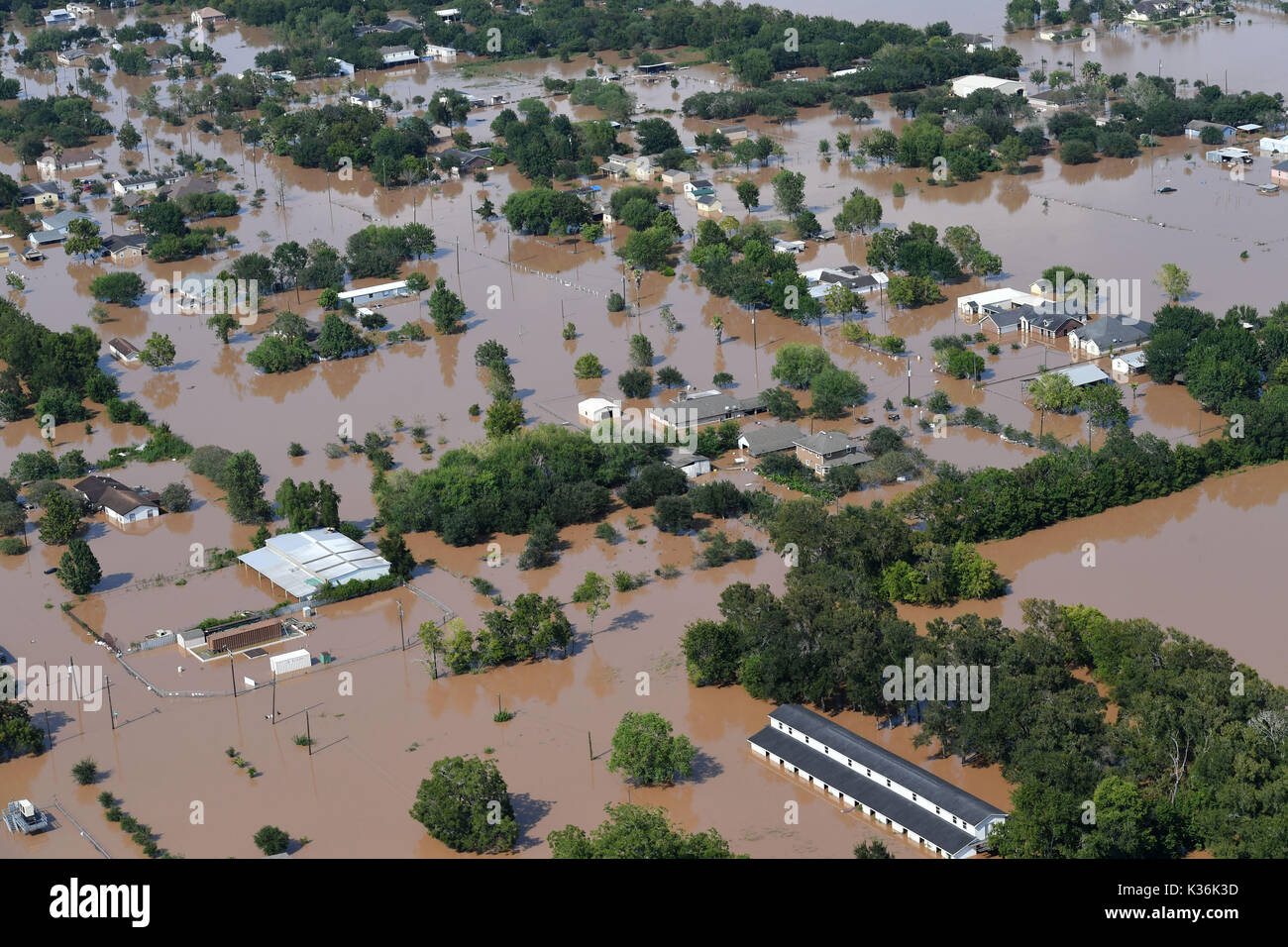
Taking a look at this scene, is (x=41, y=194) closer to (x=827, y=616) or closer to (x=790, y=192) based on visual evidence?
(x=790, y=192)

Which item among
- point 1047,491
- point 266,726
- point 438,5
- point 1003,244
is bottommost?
point 266,726

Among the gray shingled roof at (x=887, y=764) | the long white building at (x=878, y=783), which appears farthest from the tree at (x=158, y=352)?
the long white building at (x=878, y=783)

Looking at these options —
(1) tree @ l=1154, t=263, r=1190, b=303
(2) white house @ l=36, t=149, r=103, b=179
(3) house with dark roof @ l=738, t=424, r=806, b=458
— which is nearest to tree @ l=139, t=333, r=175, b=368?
(3) house with dark roof @ l=738, t=424, r=806, b=458

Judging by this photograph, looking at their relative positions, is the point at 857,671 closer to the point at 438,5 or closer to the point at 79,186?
the point at 79,186

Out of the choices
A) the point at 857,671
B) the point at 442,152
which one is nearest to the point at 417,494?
the point at 857,671

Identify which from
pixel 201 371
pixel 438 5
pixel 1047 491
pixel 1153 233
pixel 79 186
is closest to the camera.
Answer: pixel 1047 491

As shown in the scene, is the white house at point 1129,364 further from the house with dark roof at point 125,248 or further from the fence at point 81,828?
the house with dark roof at point 125,248
